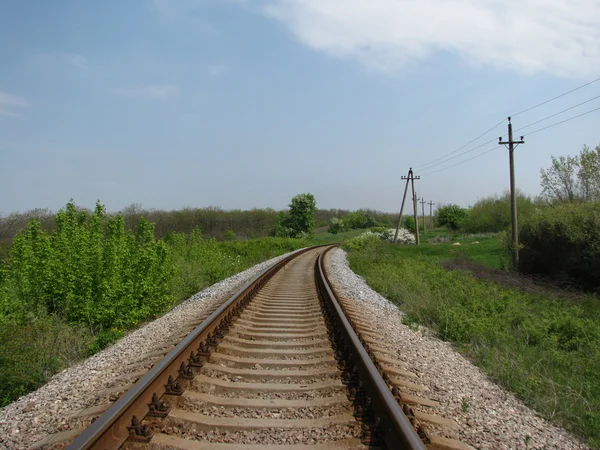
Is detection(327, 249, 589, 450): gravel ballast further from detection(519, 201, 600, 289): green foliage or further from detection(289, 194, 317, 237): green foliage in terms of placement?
detection(289, 194, 317, 237): green foliage

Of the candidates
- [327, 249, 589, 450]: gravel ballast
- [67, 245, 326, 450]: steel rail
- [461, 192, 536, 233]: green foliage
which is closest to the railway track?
[67, 245, 326, 450]: steel rail

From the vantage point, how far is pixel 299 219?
69250 millimetres

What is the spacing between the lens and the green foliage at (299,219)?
2704 inches

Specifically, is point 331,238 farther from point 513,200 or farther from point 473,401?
point 473,401

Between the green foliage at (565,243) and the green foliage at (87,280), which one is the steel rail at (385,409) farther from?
the green foliage at (565,243)

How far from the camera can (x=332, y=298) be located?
9.20 metres

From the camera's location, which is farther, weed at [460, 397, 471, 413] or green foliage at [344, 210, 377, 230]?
green foliage at [344, 210, 377, 230]

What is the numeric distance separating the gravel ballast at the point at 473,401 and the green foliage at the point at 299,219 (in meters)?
61.2

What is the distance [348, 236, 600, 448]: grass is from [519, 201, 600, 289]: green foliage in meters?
3.33

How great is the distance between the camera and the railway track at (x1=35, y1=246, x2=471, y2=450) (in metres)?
3.24

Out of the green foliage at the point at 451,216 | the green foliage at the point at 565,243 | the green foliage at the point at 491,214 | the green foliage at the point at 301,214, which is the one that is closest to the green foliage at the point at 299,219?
the green foliage at the point at 301,214

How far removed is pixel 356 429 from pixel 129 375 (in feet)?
8.17

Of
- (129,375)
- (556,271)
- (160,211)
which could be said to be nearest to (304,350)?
(129,375)

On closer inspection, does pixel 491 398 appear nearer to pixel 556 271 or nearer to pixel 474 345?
pixel 474 345
